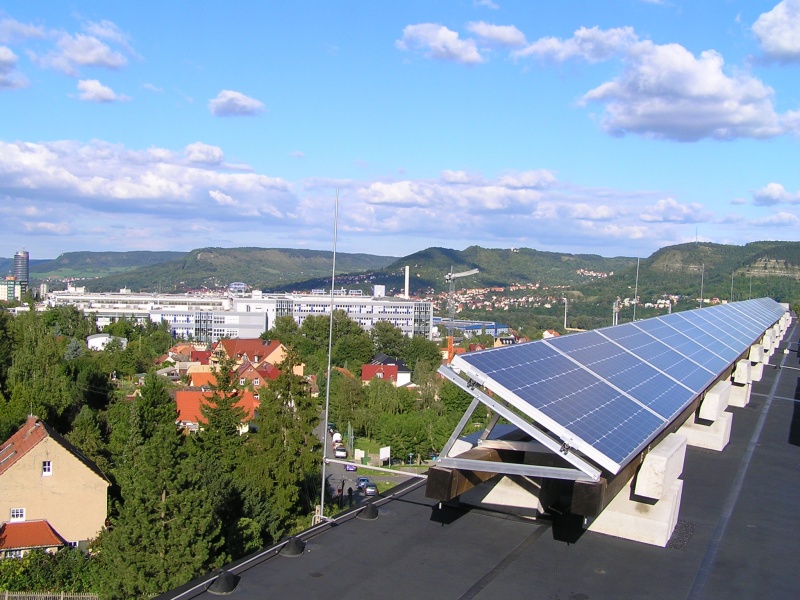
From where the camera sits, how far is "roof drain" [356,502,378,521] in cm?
825

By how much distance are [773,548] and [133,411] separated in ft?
80.4

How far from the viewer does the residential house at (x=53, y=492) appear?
71.2 feet

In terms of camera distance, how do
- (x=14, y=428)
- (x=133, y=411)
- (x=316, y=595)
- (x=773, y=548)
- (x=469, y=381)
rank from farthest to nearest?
(x=14, y=428) → (x=133, y=411) → (x=773, y=548) → (x=469, y=381) → (x=316, y=595)

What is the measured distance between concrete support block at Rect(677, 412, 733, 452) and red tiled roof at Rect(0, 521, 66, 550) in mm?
18025

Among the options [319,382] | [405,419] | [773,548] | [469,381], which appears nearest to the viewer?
[469,381]

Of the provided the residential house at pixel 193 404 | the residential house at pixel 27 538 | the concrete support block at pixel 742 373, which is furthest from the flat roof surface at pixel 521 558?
the residential house at pixel 193 404

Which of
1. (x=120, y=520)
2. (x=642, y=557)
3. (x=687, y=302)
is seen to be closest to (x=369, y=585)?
(x=642, y=557)

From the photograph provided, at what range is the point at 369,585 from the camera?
642cm

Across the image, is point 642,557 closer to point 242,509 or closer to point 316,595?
point 316,595

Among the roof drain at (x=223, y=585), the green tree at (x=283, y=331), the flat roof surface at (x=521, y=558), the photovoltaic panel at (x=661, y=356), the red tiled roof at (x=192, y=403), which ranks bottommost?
the red tiled roof at (x=192, y=403)

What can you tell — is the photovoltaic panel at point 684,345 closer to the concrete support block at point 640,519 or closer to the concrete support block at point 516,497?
the concrete support block at point 640,519

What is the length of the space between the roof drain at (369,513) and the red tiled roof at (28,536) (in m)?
16.5

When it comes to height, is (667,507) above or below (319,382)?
above

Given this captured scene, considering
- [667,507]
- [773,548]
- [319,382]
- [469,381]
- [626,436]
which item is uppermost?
[469,381]
